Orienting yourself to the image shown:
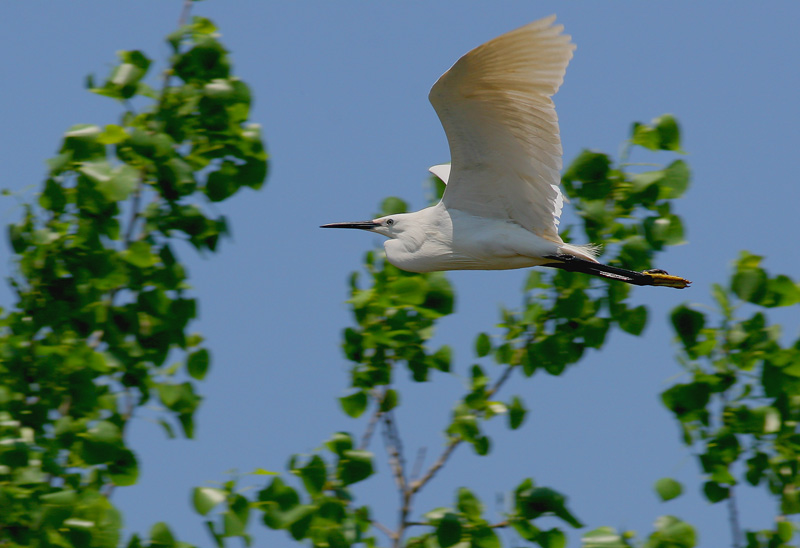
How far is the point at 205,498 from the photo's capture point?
4.65 meters

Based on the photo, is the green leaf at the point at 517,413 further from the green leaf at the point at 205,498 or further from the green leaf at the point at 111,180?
the green leaf at the point at 111,180

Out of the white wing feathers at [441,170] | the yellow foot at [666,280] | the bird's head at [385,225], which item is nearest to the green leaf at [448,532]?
the bird's head at [385,225]

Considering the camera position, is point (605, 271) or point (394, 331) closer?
point (394, 331)

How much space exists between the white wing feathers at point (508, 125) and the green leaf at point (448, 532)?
215cm

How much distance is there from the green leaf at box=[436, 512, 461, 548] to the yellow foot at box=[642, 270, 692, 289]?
2.63 metres

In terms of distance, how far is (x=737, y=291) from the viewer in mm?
5145

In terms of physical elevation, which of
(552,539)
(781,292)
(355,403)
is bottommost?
(552,539)

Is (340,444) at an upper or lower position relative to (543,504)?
upper

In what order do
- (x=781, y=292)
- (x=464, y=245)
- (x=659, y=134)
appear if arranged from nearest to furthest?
(x=781, y=292) → (x=659, y=134) → (x=464, y=245)

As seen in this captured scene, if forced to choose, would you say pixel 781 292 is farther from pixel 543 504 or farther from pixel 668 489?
pixel 543 504

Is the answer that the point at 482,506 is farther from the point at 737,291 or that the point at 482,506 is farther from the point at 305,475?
the point at 737,291

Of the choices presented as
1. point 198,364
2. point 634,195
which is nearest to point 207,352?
point 198,364

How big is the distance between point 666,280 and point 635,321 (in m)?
1.50

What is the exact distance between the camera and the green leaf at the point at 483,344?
571cm
